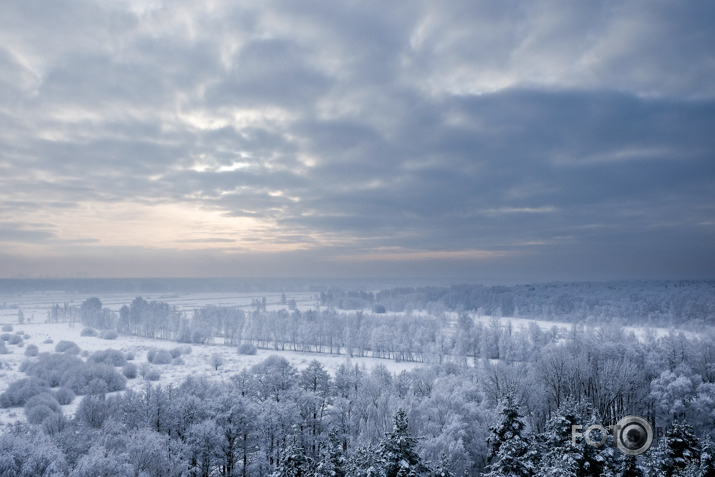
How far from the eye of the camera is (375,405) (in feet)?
139

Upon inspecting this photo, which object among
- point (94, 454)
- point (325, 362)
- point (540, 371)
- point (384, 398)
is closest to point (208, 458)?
point (94, 454)

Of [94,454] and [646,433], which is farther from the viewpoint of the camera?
[646,433]

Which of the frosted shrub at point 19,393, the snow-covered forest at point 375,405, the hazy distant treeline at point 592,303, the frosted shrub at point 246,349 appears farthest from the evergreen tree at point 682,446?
the frosted shrub at point 246,349

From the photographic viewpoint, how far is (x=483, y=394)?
42875 mm

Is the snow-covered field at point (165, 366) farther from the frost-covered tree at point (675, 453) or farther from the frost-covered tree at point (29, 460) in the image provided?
the frost-covered tree at point (675, 453)

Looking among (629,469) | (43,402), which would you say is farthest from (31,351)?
(629,469)

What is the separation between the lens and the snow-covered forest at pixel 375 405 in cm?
2395

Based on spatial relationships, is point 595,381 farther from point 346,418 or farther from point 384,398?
point 346,418

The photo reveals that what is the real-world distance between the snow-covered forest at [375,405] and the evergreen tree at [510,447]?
102 mm

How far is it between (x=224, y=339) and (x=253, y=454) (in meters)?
97.0

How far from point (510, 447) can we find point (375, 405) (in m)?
20.2

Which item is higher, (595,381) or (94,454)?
(94,454)

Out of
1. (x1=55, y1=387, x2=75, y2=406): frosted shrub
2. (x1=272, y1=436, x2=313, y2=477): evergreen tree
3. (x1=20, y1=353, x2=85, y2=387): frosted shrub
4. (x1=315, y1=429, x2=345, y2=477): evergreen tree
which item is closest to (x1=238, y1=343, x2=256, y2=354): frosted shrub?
(x1=20, y1=353, x2=85, y2=387): frosted shrub

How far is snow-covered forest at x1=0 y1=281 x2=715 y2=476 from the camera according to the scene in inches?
943
